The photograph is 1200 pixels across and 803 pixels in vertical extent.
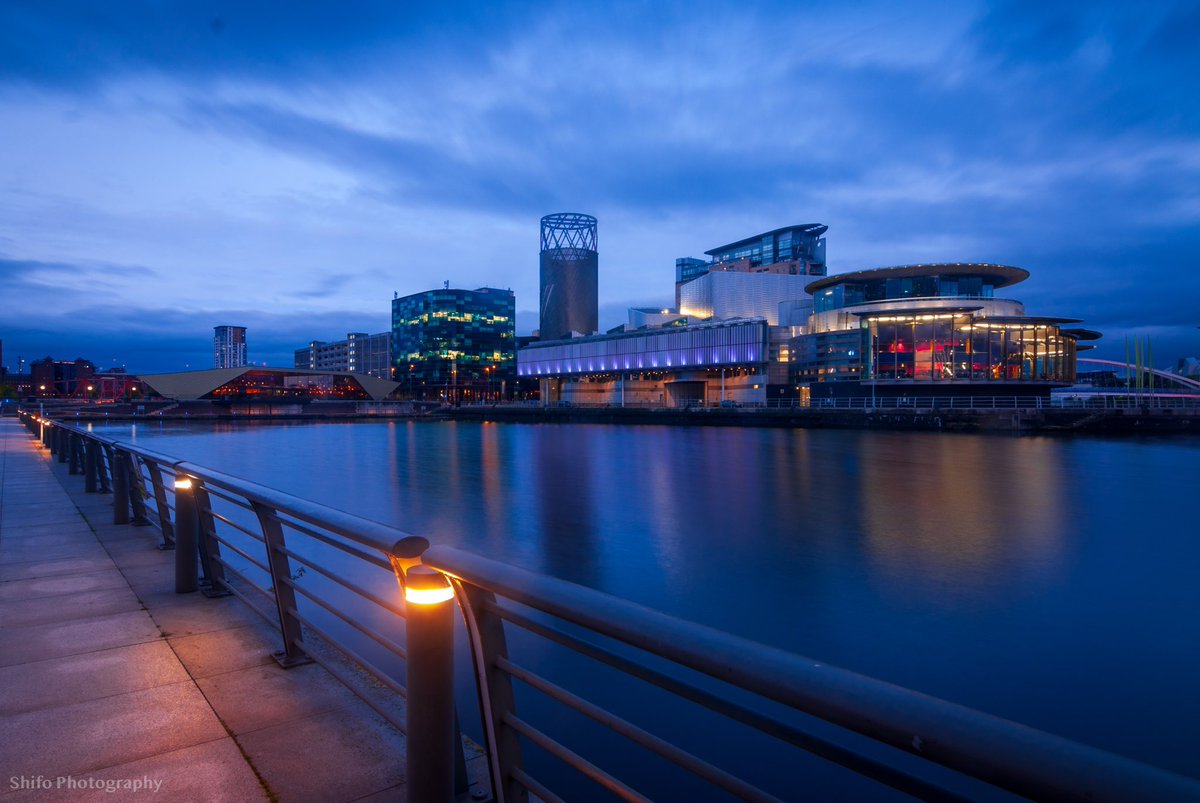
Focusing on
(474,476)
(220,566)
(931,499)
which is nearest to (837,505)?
(931,499)

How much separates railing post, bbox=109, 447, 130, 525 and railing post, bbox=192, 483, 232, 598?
463cm

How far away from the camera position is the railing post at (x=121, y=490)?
35.5 feet

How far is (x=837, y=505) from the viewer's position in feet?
91.7

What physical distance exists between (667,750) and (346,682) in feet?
10.5

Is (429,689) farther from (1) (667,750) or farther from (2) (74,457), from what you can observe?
(2) (74,457)

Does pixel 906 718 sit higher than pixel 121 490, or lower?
higher

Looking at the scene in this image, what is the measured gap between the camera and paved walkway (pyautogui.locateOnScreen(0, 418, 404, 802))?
386 centimetres

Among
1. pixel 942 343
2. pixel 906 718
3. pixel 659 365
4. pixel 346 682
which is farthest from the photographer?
pixel 659 365

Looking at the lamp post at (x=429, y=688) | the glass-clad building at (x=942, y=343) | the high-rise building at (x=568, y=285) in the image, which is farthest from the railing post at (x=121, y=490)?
the high-rise building at (x=568, y=285)

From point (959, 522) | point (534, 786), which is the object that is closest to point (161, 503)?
point (534, 786)

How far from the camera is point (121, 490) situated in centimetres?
1083

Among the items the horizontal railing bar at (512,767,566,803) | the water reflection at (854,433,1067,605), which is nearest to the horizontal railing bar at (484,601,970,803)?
the horizontal railing bar at (512,767,566,803)

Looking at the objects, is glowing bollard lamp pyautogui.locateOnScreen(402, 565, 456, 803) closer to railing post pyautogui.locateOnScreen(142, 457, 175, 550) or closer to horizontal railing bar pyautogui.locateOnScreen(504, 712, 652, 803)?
horizontal railing bar pyautogui.locateOnScreen(504, 712, 652, 803)

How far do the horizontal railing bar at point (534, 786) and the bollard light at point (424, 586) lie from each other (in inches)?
34.3
